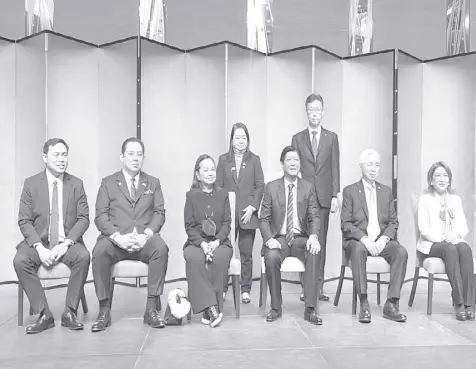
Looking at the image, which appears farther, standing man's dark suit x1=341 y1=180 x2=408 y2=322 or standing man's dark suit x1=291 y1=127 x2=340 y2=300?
standing man's dark suit x1=291 y1=127 x2=340 y2=300

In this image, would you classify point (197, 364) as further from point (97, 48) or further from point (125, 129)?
point (97, 48)

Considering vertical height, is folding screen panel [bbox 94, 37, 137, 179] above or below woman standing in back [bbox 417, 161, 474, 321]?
above

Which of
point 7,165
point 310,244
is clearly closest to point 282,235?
point 310,244

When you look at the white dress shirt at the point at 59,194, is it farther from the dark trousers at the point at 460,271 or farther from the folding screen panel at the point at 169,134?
the dark trousers at the point at 460,271

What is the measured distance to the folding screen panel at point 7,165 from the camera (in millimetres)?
5738

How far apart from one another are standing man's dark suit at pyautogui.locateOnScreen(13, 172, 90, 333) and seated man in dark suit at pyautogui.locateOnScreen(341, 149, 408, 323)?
2.12 metres

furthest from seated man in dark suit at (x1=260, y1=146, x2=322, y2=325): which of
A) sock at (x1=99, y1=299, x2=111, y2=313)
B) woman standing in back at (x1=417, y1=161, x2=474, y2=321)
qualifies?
sock at (x1=99, y1=299, x2=111, y2=313)

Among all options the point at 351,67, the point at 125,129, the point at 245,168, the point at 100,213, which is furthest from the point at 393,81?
the point at 100,213

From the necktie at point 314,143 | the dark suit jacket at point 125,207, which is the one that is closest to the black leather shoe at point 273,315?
the dark suit jacket at point 125,207

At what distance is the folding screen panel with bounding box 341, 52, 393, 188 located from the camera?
611cm

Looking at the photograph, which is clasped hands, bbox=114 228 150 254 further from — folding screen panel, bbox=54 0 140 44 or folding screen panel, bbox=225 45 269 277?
folding screen panel, bbox=54 0 140 44

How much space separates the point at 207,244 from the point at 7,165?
103 inches

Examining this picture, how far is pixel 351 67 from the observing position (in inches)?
240

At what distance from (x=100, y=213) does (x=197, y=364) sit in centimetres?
171
